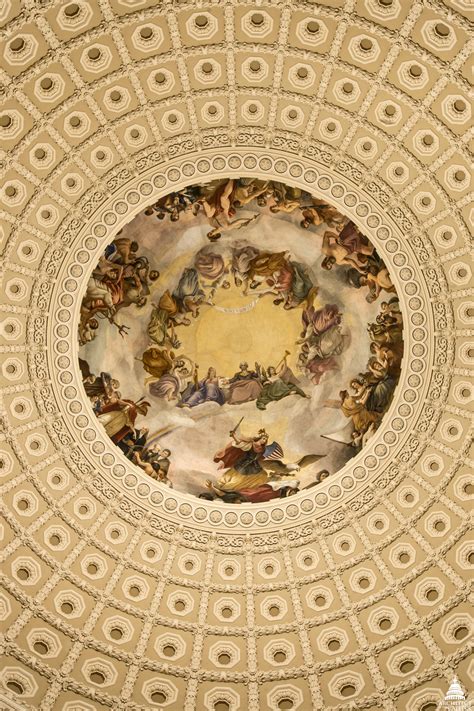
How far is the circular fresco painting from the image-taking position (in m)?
27.5

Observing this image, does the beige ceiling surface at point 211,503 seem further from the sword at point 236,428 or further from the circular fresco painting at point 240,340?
the sword at point 236,428

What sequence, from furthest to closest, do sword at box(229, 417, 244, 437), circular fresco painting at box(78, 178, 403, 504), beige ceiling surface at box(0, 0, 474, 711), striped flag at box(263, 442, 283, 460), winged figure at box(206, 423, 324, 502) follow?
sword at box(229, 417, 244, 437), striped flag at box(263, 442, 283, 460), winged figure at box(206, 423, 324, 502), circular fresco painting at box(78, 178, 403, 504), beige ceiling surface at box(0, 0, 474, 711)

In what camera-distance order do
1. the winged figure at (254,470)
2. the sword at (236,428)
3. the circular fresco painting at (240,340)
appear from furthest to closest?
the sword at (236,428) < the winged figure at (254,470) < the circular fresco painting at (240,340)

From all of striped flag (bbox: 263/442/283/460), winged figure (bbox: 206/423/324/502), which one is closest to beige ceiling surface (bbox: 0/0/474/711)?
winged figure (bbox: 206/423/324/502)

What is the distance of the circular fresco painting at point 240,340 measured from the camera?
27.5 m

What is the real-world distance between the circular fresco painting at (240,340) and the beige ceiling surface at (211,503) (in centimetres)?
68

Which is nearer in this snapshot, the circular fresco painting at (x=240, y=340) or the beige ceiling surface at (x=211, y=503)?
the beige ceiling surface at (x=211, y=503)

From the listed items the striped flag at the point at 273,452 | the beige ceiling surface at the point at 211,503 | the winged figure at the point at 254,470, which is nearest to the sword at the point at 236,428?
the winged figure at the point at 254,470

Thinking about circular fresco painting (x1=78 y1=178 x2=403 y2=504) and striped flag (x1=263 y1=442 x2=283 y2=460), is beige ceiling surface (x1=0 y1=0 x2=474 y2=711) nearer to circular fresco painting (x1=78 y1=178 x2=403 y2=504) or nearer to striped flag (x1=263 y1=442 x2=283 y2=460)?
circular fresco painting (x1=78 y1=178 x2=403 y2=504)

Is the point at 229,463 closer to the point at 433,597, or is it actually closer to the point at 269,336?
the point at 269,336

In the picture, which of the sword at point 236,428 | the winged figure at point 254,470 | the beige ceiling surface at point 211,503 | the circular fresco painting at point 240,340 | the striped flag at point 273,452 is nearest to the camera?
the beige ceiling surface at point 211,503

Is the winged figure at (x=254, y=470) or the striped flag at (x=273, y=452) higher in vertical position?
the striped flag at (x=273, y=452)

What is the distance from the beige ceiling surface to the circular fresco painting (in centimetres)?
68

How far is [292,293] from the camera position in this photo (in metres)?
28.9
